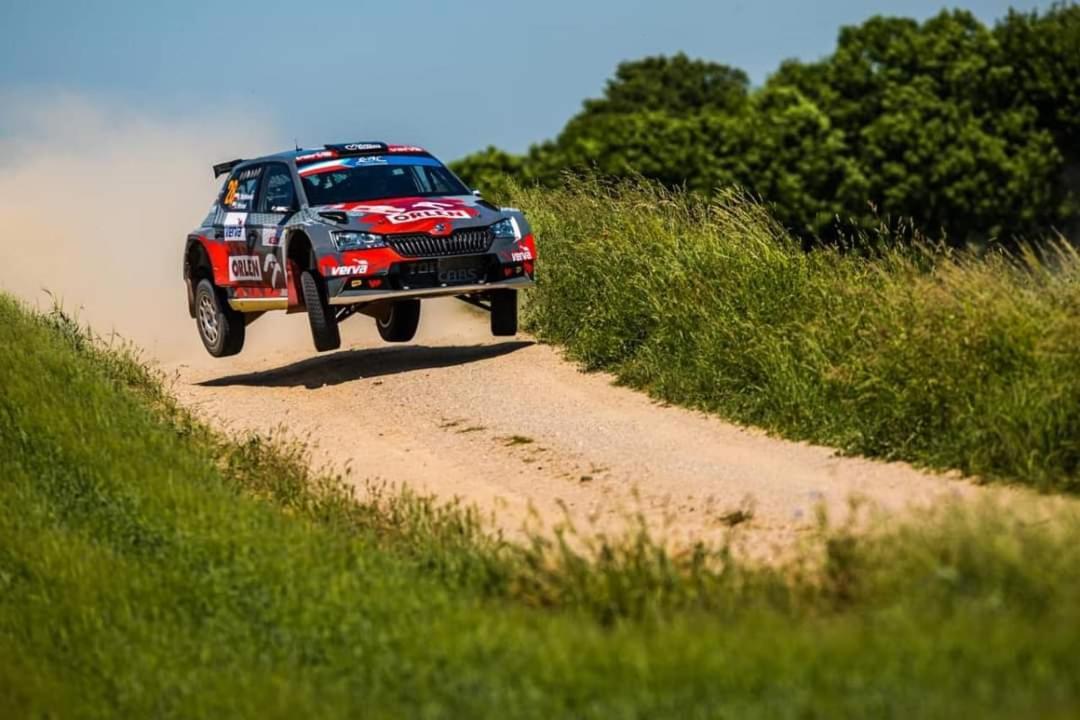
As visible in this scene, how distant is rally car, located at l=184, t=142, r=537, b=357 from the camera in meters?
15.5

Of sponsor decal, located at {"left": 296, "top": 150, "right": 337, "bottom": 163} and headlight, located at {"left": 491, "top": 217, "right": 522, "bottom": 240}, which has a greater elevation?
sponsor decal, located at {"left": 296, "top": 150, "right": 337, "bottom": 163}

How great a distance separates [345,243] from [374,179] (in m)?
1.34

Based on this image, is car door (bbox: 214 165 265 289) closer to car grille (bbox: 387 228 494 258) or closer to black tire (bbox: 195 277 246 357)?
black tire (bbox: 195 277 246 357)

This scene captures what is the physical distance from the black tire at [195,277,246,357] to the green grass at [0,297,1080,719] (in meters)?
5.99

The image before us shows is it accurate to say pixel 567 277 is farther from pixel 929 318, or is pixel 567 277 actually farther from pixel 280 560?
pixel 280 560

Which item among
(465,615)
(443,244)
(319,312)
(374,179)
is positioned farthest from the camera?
(374,179)

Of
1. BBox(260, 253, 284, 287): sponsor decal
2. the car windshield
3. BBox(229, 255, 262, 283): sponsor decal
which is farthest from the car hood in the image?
BBox(229, 255, 262, 283): sponsor decal

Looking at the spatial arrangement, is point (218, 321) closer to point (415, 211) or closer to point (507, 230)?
point (415, 211)

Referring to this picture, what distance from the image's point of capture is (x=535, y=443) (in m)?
13.0

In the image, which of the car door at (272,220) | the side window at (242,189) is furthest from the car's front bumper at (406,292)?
the side window at (242,189)

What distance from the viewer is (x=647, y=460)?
1198 centimetres

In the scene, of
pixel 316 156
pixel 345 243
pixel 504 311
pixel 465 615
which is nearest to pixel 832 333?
pixel 504 311

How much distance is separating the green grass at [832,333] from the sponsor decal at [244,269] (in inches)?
116

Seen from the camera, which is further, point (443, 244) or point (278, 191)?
point (278, 191)
